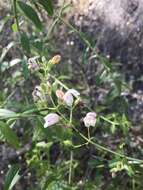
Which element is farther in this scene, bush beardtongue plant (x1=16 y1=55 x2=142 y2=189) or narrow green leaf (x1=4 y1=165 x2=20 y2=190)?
narrow green leaf (x1=4 y1=165 x2=20 y2=190)

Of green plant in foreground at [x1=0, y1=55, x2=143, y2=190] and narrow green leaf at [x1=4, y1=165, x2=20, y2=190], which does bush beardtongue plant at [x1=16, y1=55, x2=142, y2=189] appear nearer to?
green plant in foreground at [x1=0, y1=55, x2=143, y2=190]

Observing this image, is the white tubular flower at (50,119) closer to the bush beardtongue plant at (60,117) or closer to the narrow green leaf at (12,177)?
the bush beardtongue plant at (60,117)

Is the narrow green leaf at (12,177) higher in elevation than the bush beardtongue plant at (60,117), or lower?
lower

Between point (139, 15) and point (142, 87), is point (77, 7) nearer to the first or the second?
point (139, 15)

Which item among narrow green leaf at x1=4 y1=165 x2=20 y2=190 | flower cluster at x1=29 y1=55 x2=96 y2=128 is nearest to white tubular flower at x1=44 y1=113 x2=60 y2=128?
flower cluster at x1=29 y1=55 x2=96 y2=128

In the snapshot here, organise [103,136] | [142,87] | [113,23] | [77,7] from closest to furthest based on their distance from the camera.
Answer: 1. [103,136]
2. [142,87]
3. [113,23]
4. [77,7]

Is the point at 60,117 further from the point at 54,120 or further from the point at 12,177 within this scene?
the point at 12,177

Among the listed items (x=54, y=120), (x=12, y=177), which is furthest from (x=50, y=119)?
(x=12, y=177)

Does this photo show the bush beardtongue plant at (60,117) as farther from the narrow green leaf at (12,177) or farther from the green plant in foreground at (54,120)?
the narrow green leaf at (12,177)

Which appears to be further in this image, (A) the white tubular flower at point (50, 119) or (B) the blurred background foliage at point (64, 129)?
(B) the blurred background foliage at point (64, 129)

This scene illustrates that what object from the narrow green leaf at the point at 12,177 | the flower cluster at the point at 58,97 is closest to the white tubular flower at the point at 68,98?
the flower cluster at the point at 58,97

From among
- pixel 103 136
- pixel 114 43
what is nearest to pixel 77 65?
pixel 114 43
